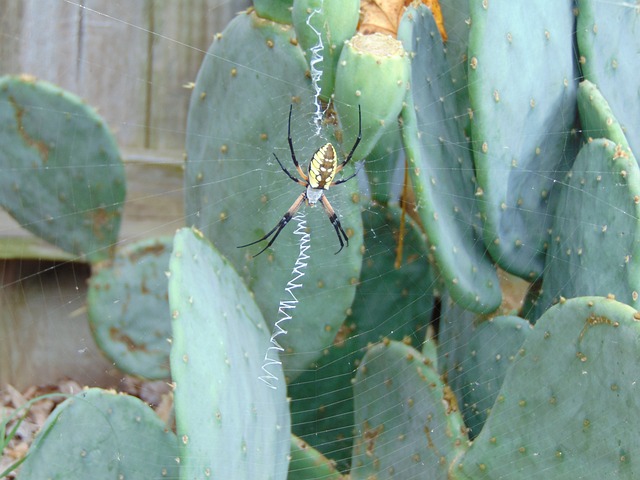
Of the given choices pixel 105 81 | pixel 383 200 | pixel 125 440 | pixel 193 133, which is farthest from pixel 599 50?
pixel 105 81

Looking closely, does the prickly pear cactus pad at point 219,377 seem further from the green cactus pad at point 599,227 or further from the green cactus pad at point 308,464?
the green cactus pad at point 599,227

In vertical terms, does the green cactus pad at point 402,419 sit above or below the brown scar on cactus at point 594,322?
below

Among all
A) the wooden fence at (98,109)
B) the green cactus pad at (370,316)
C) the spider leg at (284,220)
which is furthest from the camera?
the wooden fence at (98,109)

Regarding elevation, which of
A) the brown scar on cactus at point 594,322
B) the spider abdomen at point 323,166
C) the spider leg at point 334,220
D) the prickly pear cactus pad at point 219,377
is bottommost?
the prickly pear cactus pad at point 219,377

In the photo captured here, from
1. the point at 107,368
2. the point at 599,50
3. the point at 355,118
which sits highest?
the point at 599,50

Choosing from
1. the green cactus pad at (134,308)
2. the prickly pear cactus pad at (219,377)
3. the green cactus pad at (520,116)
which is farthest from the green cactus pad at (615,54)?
the green cactus pad at (134,308)

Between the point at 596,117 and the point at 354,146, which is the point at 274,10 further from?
the point at 596,117

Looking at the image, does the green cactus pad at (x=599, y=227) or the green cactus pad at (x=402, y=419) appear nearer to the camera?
the green cactus pad at (x=599, y=227)

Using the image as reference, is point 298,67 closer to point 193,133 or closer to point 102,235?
point 193,133
